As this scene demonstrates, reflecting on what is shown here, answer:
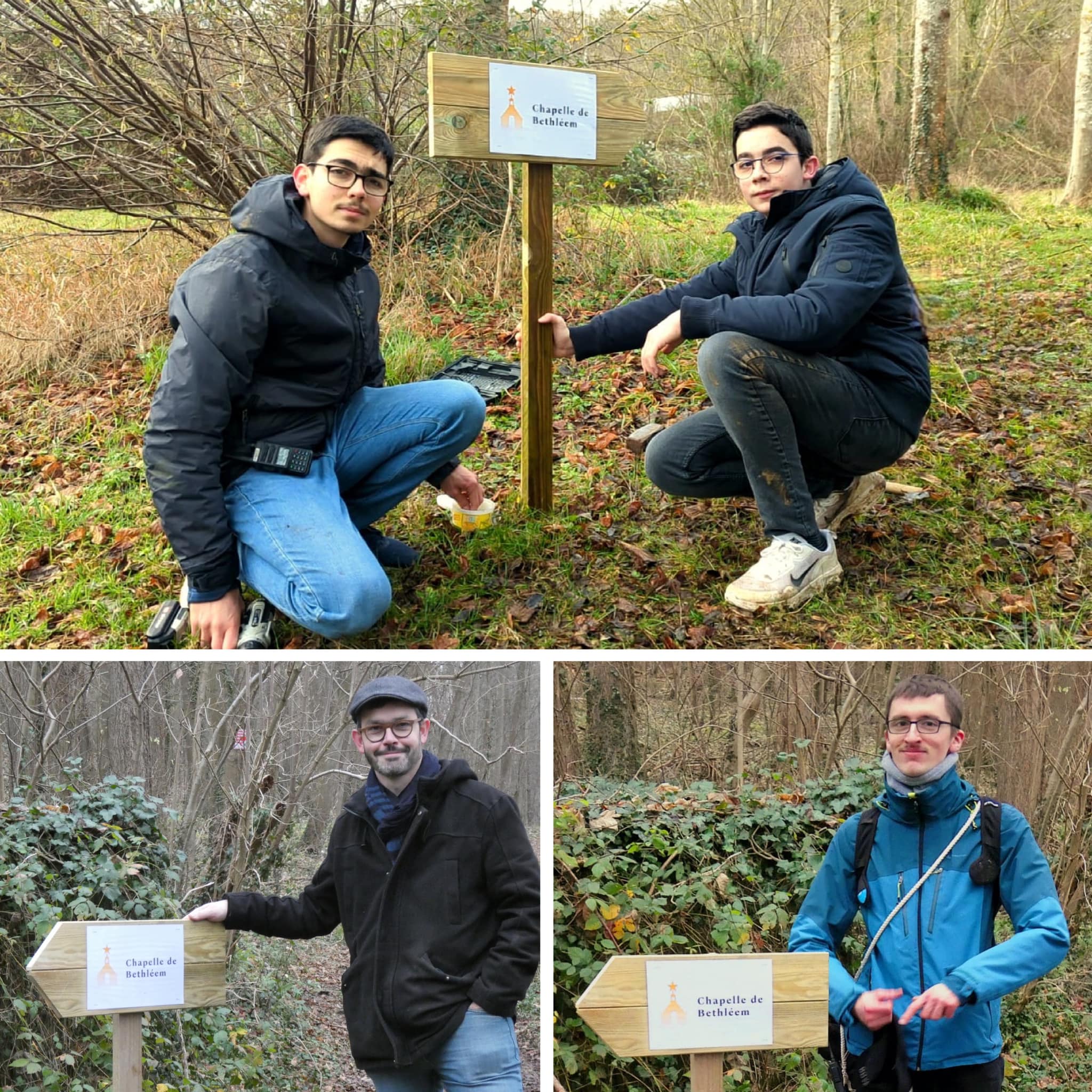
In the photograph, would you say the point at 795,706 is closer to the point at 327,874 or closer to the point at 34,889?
the point at 327,874

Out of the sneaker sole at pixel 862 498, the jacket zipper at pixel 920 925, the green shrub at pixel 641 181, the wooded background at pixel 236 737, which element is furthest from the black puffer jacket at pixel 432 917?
the green shrub at pixel 641 181

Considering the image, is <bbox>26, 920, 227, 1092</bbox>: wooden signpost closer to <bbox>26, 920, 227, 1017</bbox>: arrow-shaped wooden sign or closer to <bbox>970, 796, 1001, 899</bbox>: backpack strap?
<bbox>26, 920, 227, 1017</bbox>: arrow-shaped wooden sign

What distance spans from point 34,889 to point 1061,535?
13.4 ft

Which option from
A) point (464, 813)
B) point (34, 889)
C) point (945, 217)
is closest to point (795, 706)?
point (464, 813)

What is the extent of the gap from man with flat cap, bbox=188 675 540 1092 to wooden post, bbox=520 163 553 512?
1.43 meters

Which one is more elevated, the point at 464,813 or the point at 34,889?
the point at 464,813

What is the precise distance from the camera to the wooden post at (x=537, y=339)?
3.79 meters

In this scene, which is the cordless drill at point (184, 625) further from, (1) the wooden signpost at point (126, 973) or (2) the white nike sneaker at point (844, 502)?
(2) the white nike sneaker at point (844, 502)

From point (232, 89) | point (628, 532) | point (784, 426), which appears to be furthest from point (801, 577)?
point (232, 89)

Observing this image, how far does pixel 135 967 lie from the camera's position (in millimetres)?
2633

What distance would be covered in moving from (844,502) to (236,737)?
2835mm

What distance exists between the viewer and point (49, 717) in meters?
4.04

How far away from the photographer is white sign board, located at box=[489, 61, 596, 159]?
3.59m

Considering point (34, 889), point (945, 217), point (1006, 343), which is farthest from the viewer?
point (945, 217)
